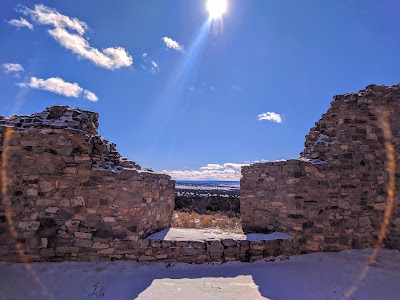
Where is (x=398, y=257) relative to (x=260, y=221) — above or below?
below

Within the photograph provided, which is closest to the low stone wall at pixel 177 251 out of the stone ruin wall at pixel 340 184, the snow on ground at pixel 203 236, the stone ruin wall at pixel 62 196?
the stone ruin wall at pixel 62 196

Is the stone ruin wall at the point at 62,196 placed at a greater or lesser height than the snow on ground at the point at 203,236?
greater

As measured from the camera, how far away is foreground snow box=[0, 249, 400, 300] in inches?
198

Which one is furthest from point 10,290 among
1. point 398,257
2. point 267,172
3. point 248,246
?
point 398,257

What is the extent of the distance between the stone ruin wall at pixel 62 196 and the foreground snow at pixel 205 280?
420 mm

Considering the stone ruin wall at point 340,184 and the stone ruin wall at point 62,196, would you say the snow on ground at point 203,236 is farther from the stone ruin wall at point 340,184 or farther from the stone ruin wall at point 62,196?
the stone ruin wall at point 62,196

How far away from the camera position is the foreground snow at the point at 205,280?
5.03 metres

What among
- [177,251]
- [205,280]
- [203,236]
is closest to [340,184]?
[203,236]

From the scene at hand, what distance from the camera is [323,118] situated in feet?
27.2

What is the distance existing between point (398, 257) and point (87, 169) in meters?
8.11

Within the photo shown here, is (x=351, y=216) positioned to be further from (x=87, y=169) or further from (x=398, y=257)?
(x=87, y=169)

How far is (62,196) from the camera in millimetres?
6258

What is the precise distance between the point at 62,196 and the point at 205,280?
12.6ft

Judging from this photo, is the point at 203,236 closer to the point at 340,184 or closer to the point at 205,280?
the point at 205,280
